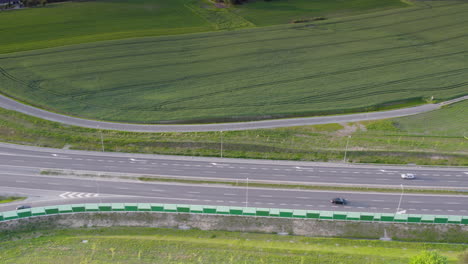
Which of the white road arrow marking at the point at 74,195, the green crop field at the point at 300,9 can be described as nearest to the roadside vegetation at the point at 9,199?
the white road arrow marking at the point at 74,195

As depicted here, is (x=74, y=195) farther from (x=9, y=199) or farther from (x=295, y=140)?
(x=295, y=140)

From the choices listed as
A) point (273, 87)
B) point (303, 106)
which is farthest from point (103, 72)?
point (303, 106)

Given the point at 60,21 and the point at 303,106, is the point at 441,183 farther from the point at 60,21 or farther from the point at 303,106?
the point at 60,21

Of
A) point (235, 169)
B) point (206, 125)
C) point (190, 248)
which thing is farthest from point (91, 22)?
point (190, 248)

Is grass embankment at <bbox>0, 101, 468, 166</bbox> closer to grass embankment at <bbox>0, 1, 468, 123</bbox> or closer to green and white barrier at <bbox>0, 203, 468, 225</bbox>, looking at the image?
grass embankment at <bbox>0, 1, 468, 123</bbox>

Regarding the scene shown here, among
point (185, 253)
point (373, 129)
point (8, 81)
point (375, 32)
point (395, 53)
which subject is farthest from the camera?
point (375, 32)

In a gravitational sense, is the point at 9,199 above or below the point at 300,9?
below

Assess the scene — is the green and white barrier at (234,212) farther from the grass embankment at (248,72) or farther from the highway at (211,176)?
the grass embankment at (248,72)
